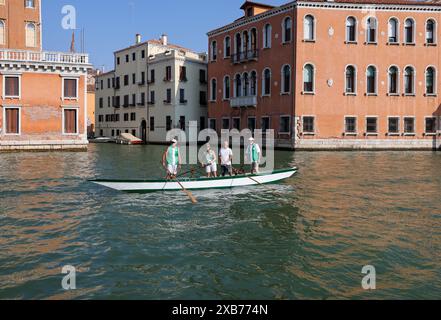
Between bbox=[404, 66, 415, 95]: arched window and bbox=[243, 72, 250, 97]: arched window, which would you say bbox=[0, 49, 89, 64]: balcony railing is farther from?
bbox=[404, 66, 415, 95]: arched window

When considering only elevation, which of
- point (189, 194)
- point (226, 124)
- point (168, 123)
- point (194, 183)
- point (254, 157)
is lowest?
point (189, 194)

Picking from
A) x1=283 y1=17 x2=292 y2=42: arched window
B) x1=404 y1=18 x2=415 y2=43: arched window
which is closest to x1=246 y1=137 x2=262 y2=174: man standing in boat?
x1=283 y1=17 x2=292 y2=42: arched window

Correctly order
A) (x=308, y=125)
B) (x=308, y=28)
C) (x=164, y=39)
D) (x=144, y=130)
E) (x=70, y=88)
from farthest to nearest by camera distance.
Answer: (x=164, y=39), (x=144, y=130), (x=308, y=28), (x=308, y=125), (x=70, y=88)

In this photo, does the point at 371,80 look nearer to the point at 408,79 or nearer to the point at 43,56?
the point at 408,79

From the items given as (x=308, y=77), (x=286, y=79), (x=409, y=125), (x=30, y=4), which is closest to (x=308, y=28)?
(x=308, y=77)

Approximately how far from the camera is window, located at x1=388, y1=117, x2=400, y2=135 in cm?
3709

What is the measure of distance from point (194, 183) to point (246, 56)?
28.7 meters

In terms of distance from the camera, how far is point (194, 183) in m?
14.8

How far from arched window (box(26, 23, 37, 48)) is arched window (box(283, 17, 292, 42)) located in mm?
21533

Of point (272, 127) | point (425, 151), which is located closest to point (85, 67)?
point (272, 127)

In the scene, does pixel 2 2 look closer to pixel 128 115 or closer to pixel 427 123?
pixel 128 115

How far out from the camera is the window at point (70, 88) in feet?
111

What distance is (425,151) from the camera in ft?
118
